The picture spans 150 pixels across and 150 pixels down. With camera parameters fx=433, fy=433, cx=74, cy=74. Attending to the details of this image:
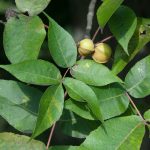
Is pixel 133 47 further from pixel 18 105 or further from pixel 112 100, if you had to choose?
pixel 18 105

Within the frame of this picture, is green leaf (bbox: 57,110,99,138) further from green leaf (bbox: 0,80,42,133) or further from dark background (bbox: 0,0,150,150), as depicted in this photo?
dark background (bbox: 0,0,150,150)

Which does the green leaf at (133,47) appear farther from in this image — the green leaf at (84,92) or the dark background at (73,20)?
the dark background at (73,20)

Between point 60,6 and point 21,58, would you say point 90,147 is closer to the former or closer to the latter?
point 21,58

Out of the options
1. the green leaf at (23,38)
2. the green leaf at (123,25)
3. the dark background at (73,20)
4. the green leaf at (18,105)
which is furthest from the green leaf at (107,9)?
the dark background at (73,20)

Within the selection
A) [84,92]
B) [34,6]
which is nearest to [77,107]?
[84,92]

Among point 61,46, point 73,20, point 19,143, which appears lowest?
point 73,20
